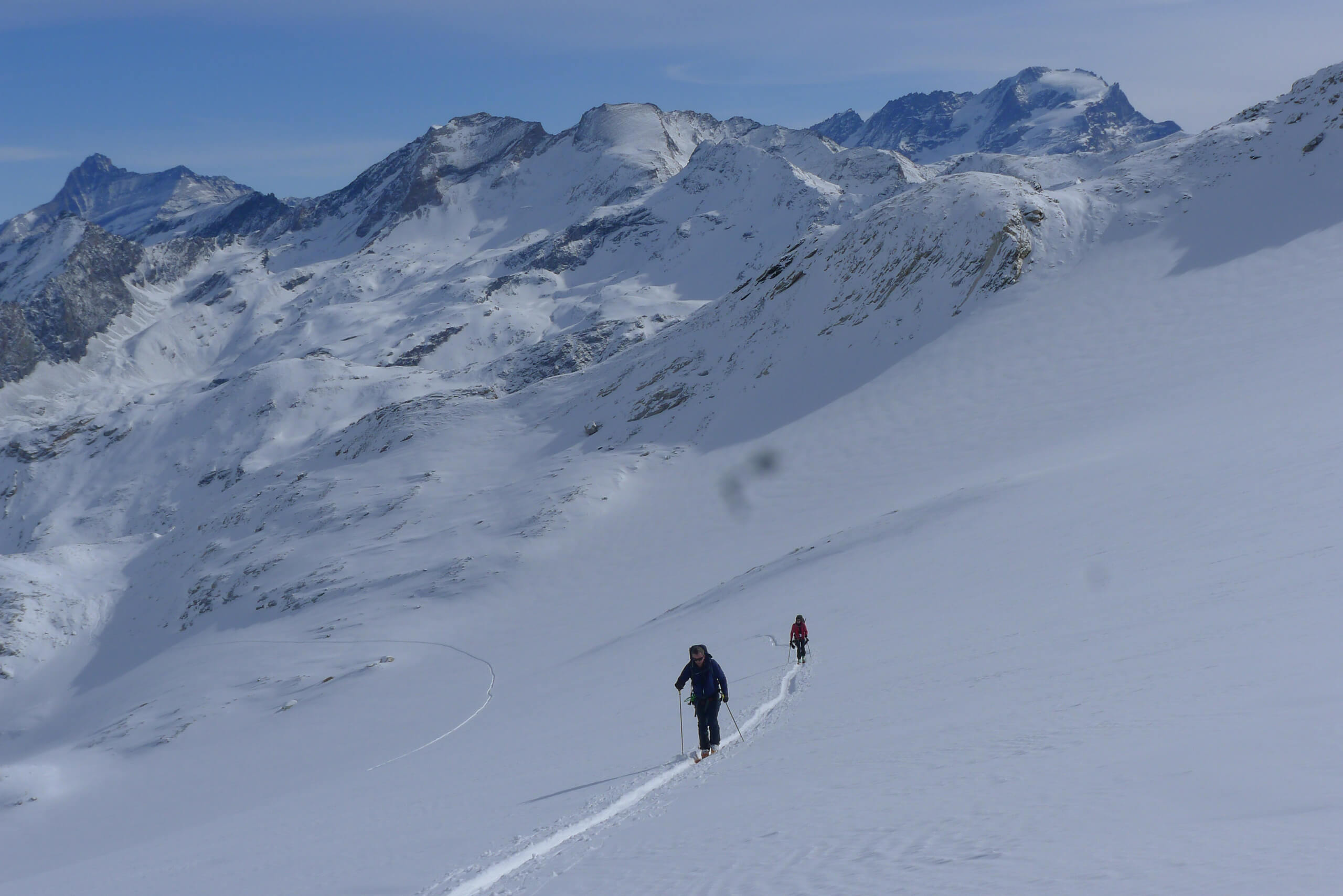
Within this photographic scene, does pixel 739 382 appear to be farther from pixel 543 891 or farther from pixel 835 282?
pixel 543 891

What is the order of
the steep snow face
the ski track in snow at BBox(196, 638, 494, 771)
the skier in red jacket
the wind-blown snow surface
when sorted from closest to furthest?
the wind-blown snow surface → the skier in red jacket → the ski track in snow at BBox(196, 638, 494, 771) → the steep snow face

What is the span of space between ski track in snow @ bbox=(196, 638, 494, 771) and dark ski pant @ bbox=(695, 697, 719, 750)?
1248 centimetres

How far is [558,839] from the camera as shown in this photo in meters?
9.91

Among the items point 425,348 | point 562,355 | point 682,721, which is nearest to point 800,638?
point 682,721

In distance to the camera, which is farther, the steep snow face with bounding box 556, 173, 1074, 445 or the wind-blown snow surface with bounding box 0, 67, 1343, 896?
the steep snow face with bounding box 556, 173, 1074, 445

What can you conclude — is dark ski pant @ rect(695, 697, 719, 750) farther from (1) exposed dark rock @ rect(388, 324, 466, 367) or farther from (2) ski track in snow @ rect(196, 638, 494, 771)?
(1) exposed dark rock @ rect(388, 324, 466, 367)

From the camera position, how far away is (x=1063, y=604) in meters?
15.6

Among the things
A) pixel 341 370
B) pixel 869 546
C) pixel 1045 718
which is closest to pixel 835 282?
pixel 869 546

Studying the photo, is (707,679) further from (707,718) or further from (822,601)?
(822,601)

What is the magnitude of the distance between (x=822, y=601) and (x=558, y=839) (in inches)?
657

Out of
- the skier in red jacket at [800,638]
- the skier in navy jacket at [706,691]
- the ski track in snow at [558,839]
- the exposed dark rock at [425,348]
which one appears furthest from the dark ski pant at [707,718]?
the exposed dark rock at [425,348]

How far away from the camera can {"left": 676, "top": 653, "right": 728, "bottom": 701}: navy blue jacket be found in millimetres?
13430

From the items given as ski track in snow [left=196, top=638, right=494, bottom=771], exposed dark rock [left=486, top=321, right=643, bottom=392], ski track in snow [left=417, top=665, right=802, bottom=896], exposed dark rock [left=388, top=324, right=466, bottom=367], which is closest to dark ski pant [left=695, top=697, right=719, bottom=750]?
ski track in snow [left=417, top=665, right=802, bottom=896]

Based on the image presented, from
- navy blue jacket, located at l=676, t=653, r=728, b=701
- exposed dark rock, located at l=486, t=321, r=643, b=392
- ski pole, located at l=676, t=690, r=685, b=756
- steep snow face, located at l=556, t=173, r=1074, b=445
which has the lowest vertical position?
ski pole, located at l=676, t=690, r=685, b=756
